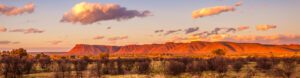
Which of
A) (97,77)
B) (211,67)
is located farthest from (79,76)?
(211,67)

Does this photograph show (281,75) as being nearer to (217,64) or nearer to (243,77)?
(243,77)

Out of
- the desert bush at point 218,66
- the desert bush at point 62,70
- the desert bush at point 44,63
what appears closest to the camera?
the desert bush at point 62,70

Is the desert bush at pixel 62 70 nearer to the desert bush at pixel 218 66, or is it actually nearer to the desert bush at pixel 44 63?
the desert bush at pixel 44 63

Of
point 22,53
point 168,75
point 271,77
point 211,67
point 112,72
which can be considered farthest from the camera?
point 22,53

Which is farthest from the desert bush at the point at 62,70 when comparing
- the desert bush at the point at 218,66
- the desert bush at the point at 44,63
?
the desert bush at the point at 218,66

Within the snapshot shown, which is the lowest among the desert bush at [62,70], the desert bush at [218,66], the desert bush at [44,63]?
the desert bush at [218,66]

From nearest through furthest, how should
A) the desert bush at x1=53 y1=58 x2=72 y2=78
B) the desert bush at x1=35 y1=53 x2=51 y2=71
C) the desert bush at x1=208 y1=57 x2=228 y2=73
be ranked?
the desert bush at x1=53 y1=58 x2=72 y2=78 < the desert bush at x1=208 y1=57 x2=228 y2=73 < the desert bush at x1=35 y1=53 x2=51 y2=71

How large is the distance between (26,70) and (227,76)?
1890 cm

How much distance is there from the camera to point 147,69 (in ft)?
129

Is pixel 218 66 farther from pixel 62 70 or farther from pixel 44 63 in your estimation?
pixel 44 63

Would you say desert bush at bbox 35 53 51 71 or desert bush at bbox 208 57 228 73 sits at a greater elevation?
desert bush at bbox 35 53 51 71

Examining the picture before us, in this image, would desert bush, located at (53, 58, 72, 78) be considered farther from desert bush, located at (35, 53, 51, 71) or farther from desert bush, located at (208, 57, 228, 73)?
desert bush, located at (208, 57, 228, 73)

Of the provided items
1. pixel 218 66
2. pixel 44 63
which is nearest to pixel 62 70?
pixel 218 66

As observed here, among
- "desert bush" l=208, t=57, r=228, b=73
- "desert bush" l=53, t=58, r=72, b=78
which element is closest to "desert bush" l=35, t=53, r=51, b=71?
"desert bush" l=53, t=58, r=72, b=78
